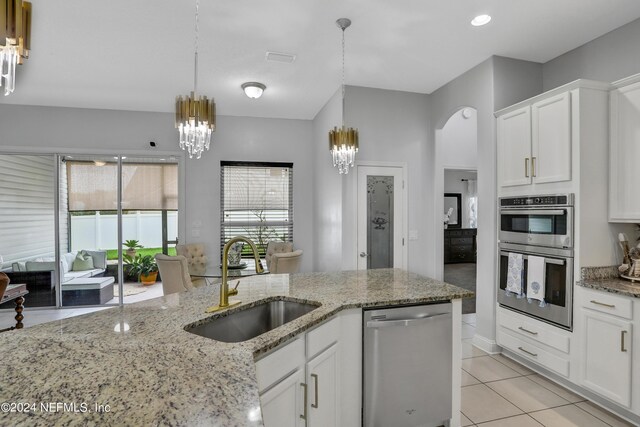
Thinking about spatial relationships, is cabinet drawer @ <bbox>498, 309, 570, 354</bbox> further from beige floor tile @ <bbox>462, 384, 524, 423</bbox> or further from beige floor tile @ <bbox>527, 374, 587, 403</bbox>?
beige floor tile @ <bbox>462, 384, 524, 423</bbox>

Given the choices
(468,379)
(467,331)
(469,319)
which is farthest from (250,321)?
(469,319)

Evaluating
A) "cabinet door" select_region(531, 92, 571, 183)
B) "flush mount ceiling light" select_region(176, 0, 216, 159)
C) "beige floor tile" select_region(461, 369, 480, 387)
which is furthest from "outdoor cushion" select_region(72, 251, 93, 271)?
"cabinet door" select_region(531, 92, 571, 183)

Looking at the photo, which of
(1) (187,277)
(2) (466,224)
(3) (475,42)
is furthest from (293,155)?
(2) (466,224)

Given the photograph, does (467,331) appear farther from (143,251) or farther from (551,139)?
(143,251)

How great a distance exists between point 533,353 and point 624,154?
1806 millimetres

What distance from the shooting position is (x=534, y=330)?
9.86 feet

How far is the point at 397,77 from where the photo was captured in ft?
13.4

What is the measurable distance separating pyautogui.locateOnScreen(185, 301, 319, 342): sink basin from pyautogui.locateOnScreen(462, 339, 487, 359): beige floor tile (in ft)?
7.55

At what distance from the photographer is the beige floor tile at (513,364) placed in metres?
3.12

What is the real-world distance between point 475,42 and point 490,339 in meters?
2.96

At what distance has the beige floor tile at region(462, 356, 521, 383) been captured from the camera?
302 centimetres

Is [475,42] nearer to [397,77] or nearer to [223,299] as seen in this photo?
[397,77]

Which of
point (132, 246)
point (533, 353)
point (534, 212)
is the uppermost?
point (534, 212)

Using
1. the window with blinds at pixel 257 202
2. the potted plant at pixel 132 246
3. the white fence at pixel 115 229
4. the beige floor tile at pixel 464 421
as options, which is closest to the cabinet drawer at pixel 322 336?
the beige floor tile at pixel 464 421
